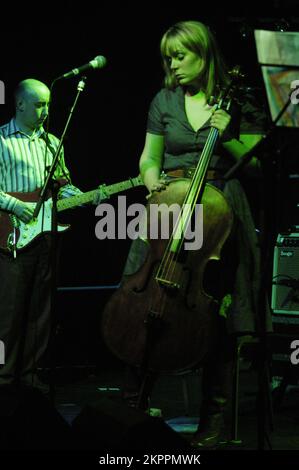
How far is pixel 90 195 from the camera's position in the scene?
554 centimetres

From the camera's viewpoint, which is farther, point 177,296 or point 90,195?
point 90,195

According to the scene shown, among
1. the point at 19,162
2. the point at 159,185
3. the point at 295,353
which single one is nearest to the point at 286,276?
the point at 295,353

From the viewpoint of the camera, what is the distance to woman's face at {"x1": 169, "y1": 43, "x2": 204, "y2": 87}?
371 cm

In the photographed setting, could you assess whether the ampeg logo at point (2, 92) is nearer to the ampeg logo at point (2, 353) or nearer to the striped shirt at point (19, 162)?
the striped shirt at point (19, 162)

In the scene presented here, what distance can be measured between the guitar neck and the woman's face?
1809mm

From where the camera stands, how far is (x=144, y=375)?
352 cm

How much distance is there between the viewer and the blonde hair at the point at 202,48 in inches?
146

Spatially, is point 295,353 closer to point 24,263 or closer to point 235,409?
point 235,409

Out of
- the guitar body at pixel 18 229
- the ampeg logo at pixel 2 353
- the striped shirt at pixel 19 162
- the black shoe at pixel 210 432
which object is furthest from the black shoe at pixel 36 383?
the black shoe at pixel 210 432

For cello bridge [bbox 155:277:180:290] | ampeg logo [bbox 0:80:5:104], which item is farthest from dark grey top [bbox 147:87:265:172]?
ampeg logo [bbox 0:80:5:104]

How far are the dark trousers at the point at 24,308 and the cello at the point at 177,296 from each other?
5.99ft

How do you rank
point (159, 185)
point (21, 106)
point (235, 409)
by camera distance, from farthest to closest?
point (21, 106)
point (235, 409)
point (159, 185)

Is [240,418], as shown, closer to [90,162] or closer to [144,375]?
[144,375]

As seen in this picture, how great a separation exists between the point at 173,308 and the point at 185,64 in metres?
1.16
